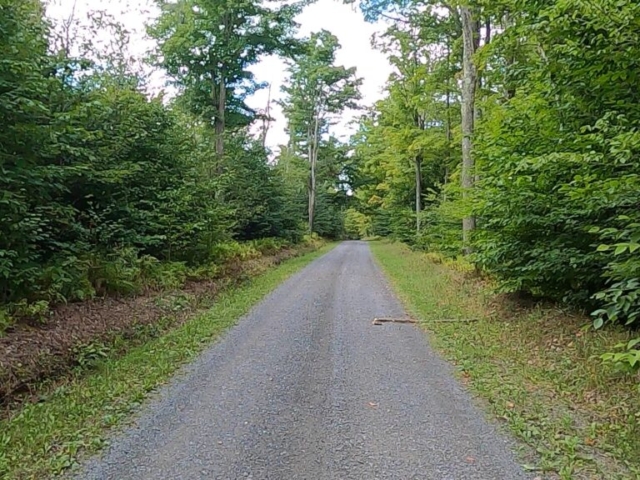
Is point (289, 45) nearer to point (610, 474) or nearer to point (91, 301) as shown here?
point (91, 301)

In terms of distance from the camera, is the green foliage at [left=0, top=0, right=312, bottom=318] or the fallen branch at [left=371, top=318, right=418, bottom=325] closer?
the green foliage at [left=0, top=0, right=312, bottom=318]

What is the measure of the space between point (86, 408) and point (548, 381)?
433 cm

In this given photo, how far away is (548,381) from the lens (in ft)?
15.3

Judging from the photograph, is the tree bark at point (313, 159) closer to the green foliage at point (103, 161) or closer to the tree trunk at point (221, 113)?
the green foliage at point (103, 161)

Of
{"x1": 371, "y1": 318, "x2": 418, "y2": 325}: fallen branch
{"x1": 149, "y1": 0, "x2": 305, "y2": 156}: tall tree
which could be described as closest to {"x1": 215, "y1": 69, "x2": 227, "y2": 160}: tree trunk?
{"x1": 149, "y1": 0, "x2": 305, "y2": 156}: tall tree

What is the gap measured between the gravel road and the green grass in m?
0.20

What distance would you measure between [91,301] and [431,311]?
567 cm

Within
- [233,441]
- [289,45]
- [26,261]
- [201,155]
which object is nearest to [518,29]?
[233,441]

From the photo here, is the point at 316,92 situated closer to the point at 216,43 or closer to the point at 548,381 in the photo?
the point at 216,43

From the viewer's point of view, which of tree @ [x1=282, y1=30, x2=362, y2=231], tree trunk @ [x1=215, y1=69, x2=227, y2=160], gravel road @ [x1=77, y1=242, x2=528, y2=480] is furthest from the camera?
tree @ [x1=282, y1=30, x2=362, y2=231]

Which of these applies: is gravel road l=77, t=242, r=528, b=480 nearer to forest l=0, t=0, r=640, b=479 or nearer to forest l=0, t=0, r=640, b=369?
forest l=0, t=0, r=640, b=479

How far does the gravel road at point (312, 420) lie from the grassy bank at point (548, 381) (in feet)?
0.86

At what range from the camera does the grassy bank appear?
10.6 ft

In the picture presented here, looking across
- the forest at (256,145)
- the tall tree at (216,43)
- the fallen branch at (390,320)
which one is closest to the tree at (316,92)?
the forest at (256,145)
